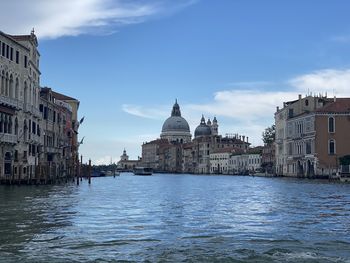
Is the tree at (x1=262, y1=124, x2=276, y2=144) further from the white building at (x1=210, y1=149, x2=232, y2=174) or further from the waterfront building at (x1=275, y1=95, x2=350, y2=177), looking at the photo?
the waterfront building at (x1=275, y1=95, x2=350, y2=177)

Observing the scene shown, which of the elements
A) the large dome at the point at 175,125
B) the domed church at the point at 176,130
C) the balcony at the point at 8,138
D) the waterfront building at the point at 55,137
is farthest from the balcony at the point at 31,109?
the large dome at the point at 175,125

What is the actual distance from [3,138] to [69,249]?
25766 millimetres

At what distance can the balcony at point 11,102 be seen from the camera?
3475cm

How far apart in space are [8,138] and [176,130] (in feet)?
478

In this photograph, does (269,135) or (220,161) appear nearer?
(269,135)

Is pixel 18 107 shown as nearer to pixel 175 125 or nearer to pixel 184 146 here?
pixel 184 146

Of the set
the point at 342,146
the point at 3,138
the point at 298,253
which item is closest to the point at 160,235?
the point at 298,253

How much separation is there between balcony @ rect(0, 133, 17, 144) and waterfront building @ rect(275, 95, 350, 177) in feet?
118

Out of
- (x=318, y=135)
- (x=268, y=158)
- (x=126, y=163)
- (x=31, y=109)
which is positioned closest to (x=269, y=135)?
(x=268, y=158)

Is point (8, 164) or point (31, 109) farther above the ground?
point (31, 109)

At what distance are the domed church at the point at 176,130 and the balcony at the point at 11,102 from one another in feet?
462

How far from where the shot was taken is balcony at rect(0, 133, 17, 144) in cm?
3456

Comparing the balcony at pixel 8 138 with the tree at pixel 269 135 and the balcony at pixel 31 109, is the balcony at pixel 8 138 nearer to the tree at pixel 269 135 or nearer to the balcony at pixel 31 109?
the balcony at pixel 31 109

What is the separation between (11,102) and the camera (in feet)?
119
